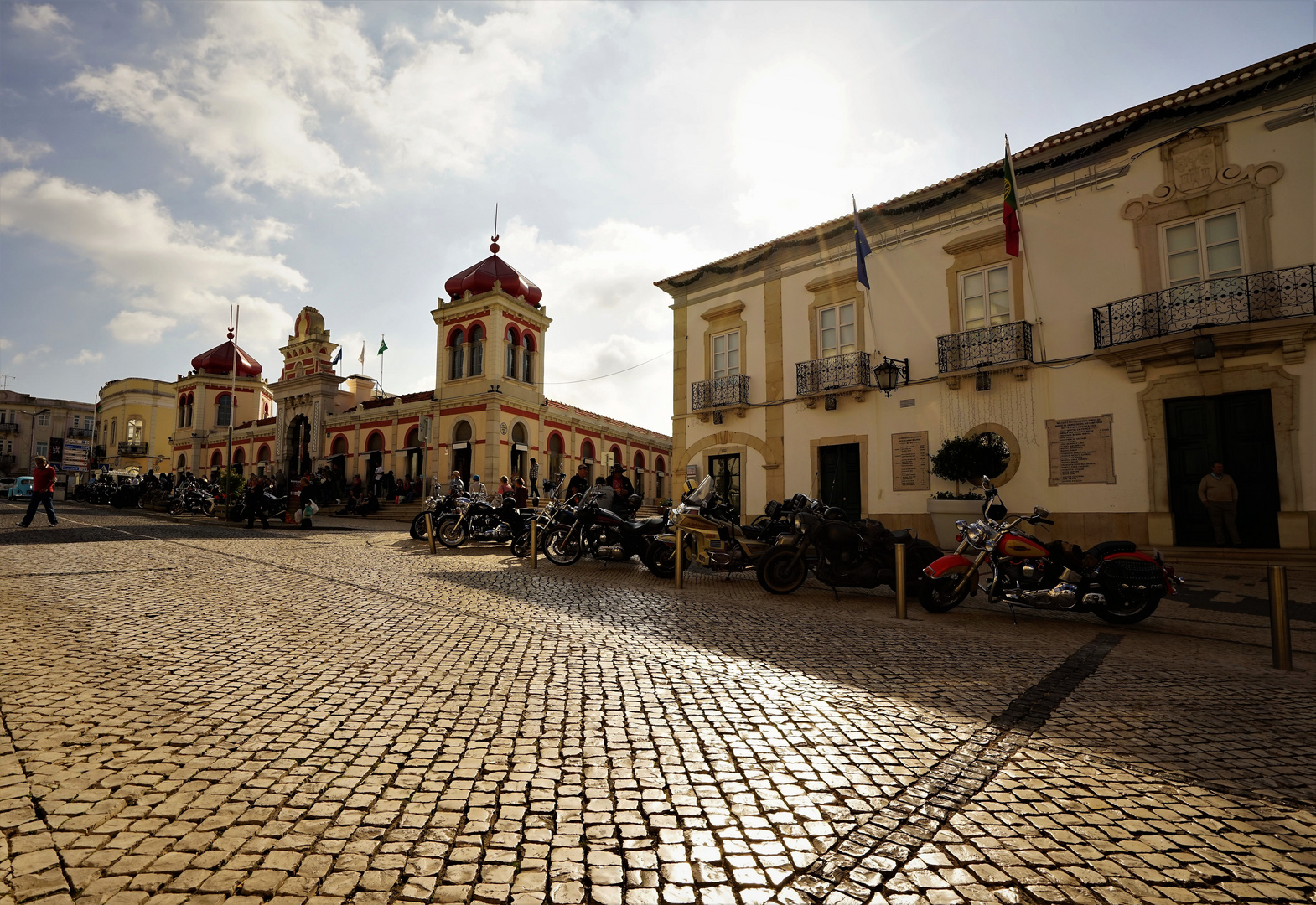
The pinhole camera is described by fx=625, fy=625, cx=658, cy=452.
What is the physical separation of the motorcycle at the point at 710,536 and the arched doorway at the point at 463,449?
1988cm

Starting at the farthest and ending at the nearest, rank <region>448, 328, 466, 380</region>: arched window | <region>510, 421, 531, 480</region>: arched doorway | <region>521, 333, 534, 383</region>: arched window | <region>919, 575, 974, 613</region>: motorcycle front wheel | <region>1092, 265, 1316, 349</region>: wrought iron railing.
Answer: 1. <region>521, 333, 534, 383</region>: arched window
2. <region>448, 328, 466, 380</region>: arched window
3. <region>510, 421, 531, 480</region>: arched doorway
4. <region>1092, 265, 1316, 349</region>: wrought iron railing
5. <region>919, 575, 974, 613</region>: motorcycle front wheel

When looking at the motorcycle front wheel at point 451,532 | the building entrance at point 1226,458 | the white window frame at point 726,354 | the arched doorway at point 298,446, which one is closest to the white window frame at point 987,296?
the building entrance at point 1226,458

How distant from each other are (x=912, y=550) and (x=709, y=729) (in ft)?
17.4

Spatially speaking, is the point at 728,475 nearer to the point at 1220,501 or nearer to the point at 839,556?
the point at 839,556

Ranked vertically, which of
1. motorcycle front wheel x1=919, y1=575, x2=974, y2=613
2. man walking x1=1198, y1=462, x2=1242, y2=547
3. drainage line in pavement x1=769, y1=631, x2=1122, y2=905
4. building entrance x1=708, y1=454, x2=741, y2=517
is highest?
building entrance x1=708, y1=454, x2=741, y2=517

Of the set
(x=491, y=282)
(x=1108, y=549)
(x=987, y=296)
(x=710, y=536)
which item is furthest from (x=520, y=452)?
(x=1108, y=549)

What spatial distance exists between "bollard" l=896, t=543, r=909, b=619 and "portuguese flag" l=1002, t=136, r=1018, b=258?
29.7ft

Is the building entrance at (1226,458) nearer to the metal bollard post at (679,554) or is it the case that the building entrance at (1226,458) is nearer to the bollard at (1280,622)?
the bollard at (1280,622)

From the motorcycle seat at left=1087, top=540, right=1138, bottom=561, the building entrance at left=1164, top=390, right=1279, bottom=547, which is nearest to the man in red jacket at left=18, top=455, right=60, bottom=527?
the motorcycle seat at left=1087, top=540, right=1138, bottom=561

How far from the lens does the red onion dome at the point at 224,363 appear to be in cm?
4231

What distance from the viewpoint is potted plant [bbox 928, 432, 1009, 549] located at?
11.6 m

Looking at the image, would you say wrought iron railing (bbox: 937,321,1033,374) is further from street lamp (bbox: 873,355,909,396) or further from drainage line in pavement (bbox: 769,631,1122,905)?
drainage line in pavement (bbox: 769,631,1122,905)

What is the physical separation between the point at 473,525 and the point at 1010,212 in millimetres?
12772

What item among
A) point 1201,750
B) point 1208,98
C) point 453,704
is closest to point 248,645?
point 453,704
